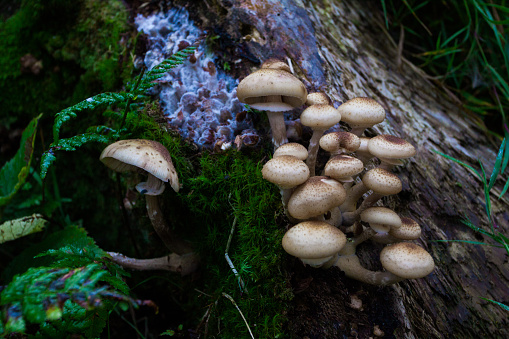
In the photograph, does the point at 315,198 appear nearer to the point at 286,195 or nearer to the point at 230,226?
the point at 286,195

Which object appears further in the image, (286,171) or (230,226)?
(230,226)

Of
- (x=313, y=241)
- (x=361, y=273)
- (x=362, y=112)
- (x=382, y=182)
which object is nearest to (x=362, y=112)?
(x=362, y=112)

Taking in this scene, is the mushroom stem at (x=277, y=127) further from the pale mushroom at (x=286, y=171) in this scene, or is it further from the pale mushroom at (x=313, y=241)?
the pale mushroom at (x=313, y=241)

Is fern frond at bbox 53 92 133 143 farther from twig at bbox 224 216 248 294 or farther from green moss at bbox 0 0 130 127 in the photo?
green moss at bbox 0 0 130 127

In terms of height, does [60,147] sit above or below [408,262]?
above

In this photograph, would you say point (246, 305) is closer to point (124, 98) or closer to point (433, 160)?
point (124, 98)

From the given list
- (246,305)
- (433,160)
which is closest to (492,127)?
(433,160)

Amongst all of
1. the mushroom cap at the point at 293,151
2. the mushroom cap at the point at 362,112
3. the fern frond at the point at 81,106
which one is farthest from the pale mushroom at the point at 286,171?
the fern frond at the point at 81,106
